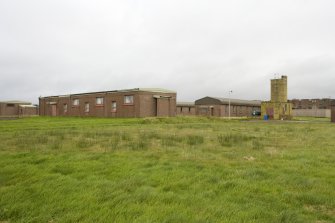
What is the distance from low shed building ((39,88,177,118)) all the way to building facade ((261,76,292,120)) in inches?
795

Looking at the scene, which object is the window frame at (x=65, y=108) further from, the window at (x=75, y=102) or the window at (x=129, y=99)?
the window at (x=129, y=99)

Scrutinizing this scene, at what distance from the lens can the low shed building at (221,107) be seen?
2751 inches

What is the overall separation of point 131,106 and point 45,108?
98.7 feet

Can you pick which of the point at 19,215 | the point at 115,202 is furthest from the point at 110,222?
the point at 19,215

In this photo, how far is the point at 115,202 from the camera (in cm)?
539

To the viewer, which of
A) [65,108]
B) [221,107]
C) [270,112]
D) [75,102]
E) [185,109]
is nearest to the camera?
[75,102]

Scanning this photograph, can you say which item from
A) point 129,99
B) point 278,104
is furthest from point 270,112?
point 129,99

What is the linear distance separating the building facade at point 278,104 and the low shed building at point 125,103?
2020cm

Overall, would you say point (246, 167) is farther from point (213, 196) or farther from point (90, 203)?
point (90, 203)

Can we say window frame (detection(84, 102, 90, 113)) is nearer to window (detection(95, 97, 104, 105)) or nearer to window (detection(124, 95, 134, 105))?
window (detection(95, 97, 104, 105))

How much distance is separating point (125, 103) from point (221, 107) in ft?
95.3

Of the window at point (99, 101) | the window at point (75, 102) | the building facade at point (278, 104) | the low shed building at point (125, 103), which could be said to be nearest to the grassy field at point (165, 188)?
the low shed building at point (125, 103)

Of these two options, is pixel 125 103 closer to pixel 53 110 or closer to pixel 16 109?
pixel 53 110

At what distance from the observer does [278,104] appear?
5778cm
